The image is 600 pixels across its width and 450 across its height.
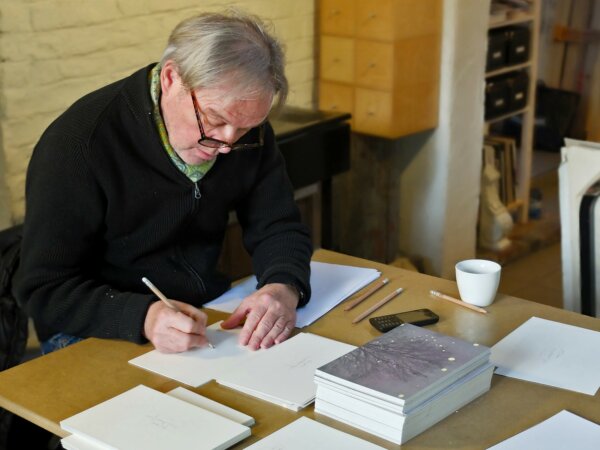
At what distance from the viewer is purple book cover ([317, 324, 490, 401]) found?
55.6 inches

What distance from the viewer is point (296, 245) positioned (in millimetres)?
2094

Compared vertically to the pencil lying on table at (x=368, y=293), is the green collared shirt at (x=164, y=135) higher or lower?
higher

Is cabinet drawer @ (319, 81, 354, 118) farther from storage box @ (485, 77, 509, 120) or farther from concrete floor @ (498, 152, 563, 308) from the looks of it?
concrete floor @ (498, 152, 563, 308)

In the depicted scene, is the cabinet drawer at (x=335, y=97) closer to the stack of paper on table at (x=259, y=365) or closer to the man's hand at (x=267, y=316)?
the man's hand at (x=267, y=316)

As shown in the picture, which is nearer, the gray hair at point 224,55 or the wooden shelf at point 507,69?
the gray hair at point 224,55

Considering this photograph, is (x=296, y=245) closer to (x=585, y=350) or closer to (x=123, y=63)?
(x=585, y=350)

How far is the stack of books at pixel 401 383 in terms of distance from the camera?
→ 139cm

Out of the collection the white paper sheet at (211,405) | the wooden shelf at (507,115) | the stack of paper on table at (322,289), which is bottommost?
the wooden shelf at (507,115)

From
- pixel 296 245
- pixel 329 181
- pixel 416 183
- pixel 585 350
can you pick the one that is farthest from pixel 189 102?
pixel 416 183

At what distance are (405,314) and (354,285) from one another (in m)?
0.20

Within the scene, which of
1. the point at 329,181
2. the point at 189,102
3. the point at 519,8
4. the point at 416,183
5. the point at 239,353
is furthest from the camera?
the point at 519,8

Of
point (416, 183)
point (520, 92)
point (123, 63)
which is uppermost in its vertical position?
point (123, 63)

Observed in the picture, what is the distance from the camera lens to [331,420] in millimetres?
1454

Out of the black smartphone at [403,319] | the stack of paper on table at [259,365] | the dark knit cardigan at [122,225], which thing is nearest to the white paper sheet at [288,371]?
the stack of paper on table at [259,365]
